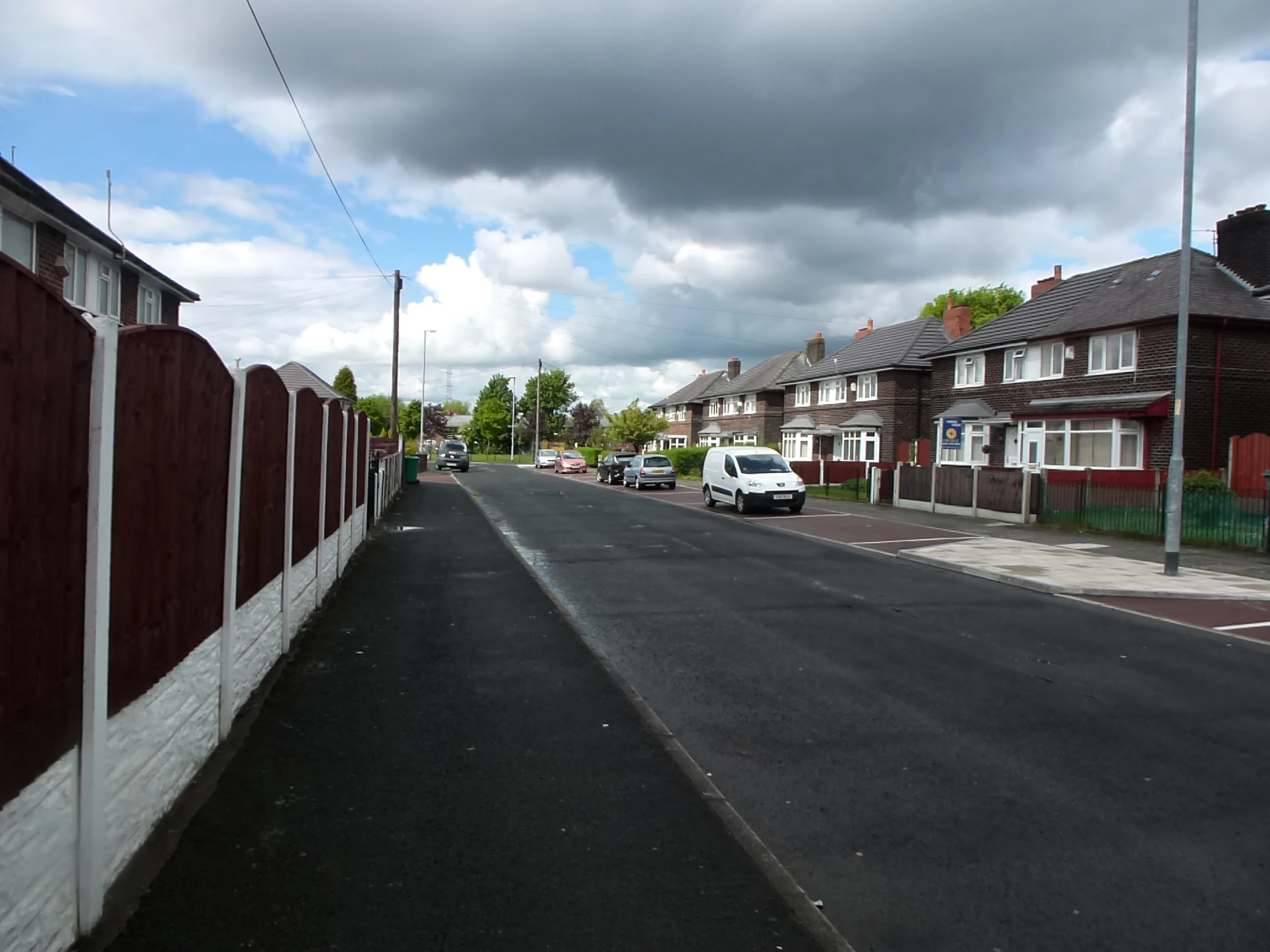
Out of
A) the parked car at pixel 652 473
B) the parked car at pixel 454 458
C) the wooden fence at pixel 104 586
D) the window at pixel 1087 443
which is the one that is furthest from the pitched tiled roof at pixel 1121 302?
the parked car at pixel 454 458

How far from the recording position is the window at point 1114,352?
29.0 meters

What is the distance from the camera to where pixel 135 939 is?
3.23 metres

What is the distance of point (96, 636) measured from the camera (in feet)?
11.0

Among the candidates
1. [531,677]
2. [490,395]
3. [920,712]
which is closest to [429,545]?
[531,677]

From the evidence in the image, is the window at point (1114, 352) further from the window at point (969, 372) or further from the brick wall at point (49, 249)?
the brick wall at point (49, 249)

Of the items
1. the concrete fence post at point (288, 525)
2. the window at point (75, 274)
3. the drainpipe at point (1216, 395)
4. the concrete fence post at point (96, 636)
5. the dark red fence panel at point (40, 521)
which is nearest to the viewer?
the dark red fence panel at point (40, 521)

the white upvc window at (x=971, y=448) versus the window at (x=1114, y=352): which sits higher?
the window at (x=1114, y=352)

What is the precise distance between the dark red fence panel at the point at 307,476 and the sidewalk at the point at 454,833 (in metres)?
1.53

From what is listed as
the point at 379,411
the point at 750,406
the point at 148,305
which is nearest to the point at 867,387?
the point at 750,406

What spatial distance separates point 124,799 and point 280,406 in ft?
14.0

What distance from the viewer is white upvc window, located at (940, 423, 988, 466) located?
36.8 meters

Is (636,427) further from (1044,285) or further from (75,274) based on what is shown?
(75,274)

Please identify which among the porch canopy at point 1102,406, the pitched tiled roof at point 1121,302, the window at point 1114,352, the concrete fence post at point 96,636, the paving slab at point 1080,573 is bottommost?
the paving slab at point 1080,573

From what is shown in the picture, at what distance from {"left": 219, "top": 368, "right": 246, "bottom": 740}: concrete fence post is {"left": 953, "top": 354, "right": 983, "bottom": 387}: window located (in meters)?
35.6
